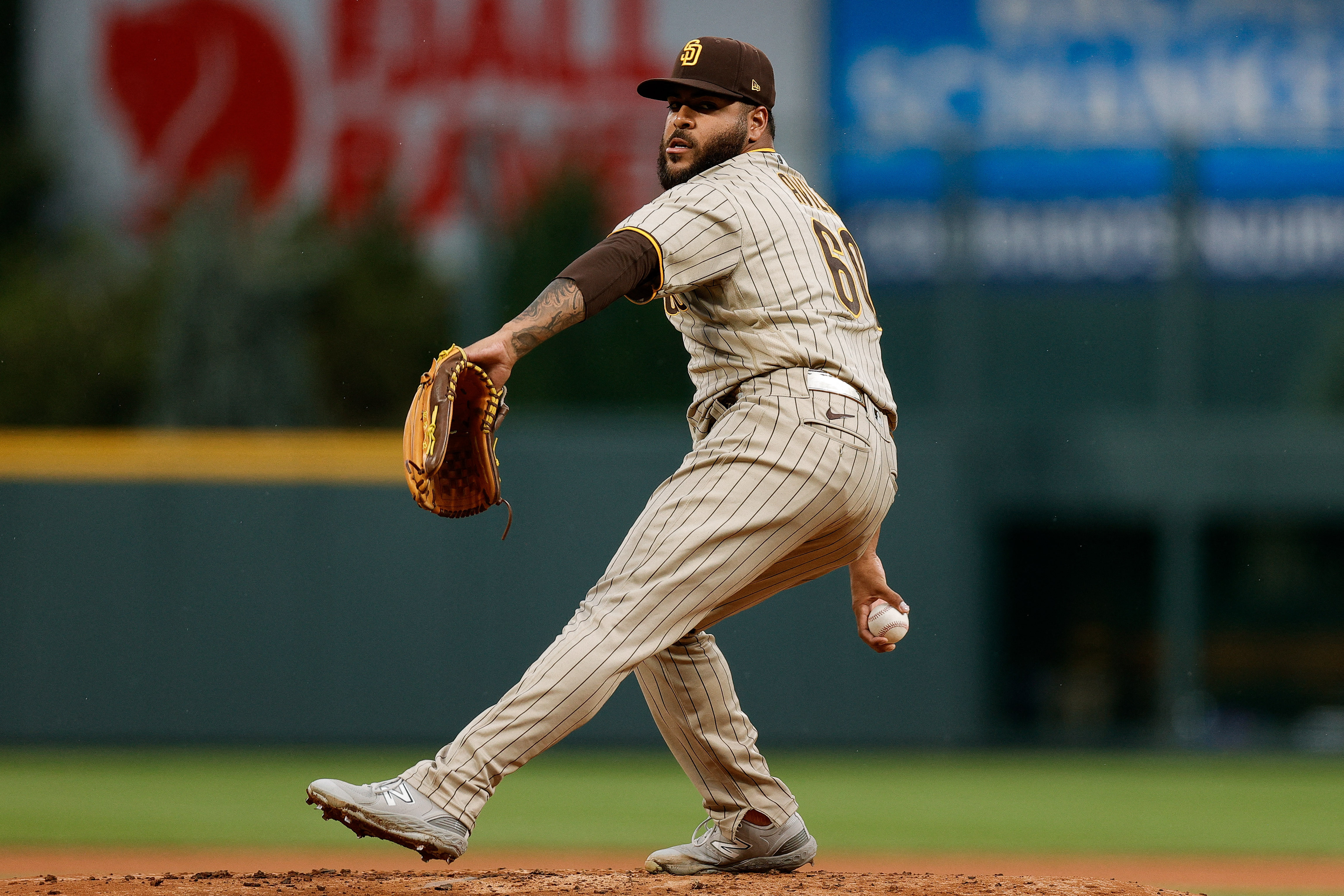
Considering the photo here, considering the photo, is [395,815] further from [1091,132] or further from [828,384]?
[1091,132]

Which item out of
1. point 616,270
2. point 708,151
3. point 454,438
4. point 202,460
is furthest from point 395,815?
point 202,460

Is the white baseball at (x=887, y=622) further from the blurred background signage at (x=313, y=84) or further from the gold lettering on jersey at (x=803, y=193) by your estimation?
the blurred background signage at (x=313, y=84)

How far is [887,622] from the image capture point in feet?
12.0

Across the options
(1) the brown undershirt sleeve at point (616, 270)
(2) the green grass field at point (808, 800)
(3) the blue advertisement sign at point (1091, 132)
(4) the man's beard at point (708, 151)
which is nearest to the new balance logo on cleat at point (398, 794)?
(1) the brown undershirt sleeve at point (616, 270)

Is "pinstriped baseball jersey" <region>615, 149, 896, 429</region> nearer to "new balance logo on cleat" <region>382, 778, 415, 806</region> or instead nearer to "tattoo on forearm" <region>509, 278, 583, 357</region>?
"tattoo on forearm" <region>509, 278, 583, 357</region>

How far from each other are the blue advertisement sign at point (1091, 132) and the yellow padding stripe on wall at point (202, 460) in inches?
132

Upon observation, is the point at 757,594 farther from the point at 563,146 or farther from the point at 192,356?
the point at 192,356

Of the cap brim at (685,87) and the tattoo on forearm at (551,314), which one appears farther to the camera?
the cap brim at (685,87)

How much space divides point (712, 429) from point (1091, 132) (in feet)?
27.2

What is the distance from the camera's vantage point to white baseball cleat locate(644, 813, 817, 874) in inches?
145

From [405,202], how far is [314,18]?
10.1 feet

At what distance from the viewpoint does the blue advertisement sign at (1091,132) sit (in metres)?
10.4

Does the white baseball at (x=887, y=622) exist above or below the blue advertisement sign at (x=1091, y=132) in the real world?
below

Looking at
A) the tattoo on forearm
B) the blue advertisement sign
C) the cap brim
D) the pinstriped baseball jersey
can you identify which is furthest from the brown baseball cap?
the blue advertisement sign
